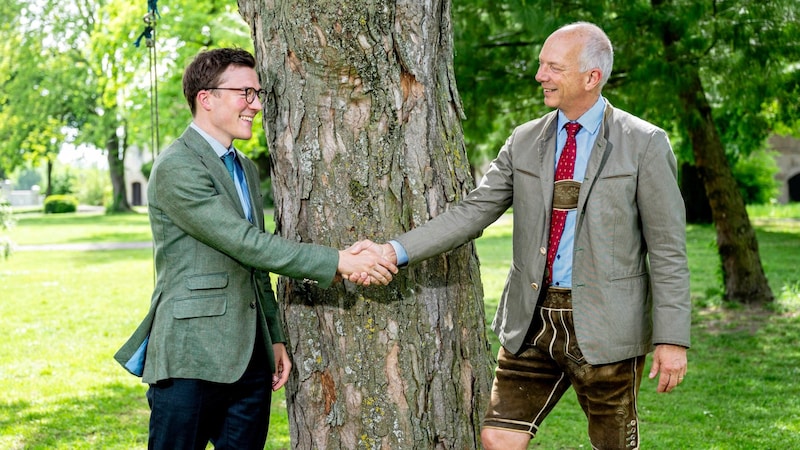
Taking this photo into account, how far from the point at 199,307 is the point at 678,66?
6750 mm

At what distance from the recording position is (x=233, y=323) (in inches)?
135

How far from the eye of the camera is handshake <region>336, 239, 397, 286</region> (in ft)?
11.6

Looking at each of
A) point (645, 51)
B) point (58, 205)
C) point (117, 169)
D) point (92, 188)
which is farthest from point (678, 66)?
point (92, 188)

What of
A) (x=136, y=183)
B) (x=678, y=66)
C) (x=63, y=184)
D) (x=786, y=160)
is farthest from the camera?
(x=136, y=183)

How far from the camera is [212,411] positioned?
3.49m

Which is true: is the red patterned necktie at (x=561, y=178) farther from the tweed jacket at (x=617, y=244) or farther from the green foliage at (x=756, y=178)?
the green foliage at (x=756, y=178)

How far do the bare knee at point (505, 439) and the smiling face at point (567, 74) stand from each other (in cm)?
125

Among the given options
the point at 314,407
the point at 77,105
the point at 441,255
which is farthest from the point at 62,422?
the point at 77,105

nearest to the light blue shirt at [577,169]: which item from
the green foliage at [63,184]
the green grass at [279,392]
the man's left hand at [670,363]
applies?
the man's left hand at [670,363]

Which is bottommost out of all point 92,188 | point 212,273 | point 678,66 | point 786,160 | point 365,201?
point 92,188

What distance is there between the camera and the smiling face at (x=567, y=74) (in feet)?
11.3

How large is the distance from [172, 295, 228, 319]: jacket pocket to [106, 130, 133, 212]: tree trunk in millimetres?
41812

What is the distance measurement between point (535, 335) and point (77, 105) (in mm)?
41039

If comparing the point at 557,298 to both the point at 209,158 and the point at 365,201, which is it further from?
the point at 209,158
